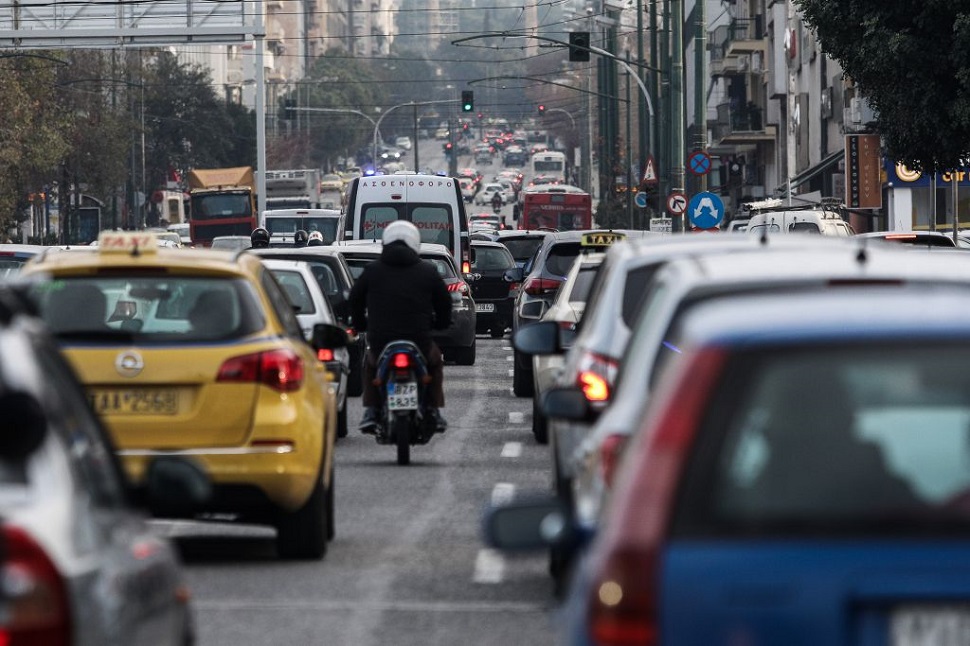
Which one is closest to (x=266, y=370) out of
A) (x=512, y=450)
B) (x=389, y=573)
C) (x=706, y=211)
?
(x=389, y=573)

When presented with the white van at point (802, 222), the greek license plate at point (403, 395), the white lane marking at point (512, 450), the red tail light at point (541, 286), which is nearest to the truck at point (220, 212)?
the white van at point (802, 222)

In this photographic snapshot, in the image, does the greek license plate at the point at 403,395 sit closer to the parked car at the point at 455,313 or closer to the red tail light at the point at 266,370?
the red tail light at the point at 266,370

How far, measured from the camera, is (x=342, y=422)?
1838 centimetres

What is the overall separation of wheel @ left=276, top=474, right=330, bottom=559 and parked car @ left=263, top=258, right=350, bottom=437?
7324mm

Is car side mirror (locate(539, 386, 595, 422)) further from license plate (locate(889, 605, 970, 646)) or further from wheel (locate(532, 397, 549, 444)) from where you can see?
wheel (locate(532, 397, 549, 444))

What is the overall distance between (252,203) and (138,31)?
2073 centimetres

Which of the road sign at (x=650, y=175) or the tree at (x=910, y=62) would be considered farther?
the road sign at (x=650, y=175)

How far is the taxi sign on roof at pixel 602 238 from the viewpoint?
767 inches

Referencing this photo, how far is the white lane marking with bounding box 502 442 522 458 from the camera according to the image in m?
16.5

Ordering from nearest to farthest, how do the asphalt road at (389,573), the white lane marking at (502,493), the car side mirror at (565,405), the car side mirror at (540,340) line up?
the car side mirror at (565,405), the asphalt road at (389,573), the car side mirror at (540,340), the white lane marking at (502,493)

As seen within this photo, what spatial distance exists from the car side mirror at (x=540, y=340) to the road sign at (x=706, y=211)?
25.4 meters

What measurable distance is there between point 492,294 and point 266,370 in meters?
26.1

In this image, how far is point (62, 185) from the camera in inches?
3396

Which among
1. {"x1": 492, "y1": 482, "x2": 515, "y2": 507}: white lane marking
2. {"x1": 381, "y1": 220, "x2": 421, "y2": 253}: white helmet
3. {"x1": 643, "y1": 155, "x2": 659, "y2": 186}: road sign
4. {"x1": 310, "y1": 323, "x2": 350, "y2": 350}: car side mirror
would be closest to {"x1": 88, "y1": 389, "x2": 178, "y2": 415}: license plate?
{"x1": 310, "y1": 323, "x2": 350, "y2": 350}: car side mirror
